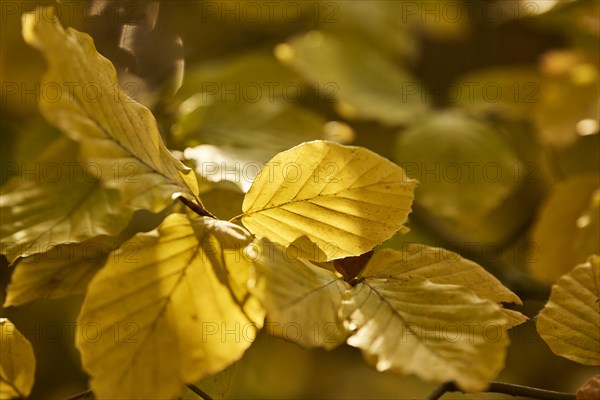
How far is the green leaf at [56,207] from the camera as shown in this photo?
70 centimetres

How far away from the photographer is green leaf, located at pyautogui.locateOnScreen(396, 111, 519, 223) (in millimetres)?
1166

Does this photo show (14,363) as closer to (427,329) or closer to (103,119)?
(103,119)

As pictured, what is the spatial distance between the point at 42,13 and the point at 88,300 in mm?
215

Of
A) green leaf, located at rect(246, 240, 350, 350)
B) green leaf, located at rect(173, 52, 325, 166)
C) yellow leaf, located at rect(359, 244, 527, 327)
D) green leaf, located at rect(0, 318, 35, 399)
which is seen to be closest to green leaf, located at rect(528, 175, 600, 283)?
green leaf, located at rect(173, 52, 325, 166)

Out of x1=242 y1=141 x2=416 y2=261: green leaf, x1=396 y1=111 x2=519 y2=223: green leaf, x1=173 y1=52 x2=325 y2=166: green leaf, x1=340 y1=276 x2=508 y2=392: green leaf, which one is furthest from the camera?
x1=396 y1=111 x2=519 y2=223: green leaf

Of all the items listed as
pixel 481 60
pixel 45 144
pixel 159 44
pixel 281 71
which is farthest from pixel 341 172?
pixel 481 60

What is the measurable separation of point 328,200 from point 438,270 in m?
0.12

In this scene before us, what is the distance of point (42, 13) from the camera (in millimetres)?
514

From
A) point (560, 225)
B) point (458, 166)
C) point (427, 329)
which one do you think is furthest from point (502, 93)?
point (427, 329)

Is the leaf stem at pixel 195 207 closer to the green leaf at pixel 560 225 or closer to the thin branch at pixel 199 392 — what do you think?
the thin branch at pixel 199 392

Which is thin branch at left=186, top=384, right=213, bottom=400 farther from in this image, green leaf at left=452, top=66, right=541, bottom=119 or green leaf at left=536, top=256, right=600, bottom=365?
green leaf at left=452, top=66, right=541, bottom=119

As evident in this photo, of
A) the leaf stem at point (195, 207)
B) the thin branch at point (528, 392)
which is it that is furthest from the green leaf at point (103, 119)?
the thin branch at point (528, 392)

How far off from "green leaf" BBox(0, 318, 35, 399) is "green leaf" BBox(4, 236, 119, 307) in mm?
70

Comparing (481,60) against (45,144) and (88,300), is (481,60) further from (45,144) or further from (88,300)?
(88,300)
